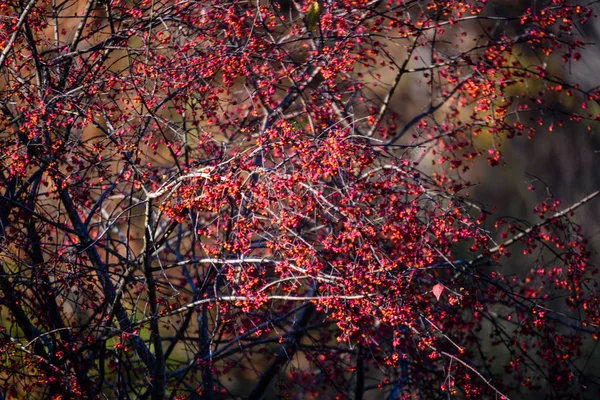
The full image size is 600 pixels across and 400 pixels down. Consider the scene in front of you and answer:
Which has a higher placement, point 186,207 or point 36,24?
point 36,24

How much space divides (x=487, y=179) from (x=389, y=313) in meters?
7.37

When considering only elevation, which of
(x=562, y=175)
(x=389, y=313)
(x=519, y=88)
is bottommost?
(x=562, y=175)

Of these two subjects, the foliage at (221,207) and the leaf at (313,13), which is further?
the leaf at (313,13)

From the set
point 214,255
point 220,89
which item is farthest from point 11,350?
point 220,89

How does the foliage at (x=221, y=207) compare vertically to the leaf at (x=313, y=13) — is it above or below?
below

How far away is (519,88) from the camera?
35.0 ft

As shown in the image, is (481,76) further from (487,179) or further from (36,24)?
(487,179)

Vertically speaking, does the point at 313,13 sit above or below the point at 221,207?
above

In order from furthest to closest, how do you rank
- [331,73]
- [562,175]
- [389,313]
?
[562,175], [331,73], [389,313]

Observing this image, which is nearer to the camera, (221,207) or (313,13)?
(221,207)

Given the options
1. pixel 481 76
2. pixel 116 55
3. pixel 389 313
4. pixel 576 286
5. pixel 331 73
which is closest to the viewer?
pixel 389 313

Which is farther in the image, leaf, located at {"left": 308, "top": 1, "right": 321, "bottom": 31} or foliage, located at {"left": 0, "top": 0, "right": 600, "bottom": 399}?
leaf, located at {"left": 308, "top": 1, "right": 321, "bottom": 31}

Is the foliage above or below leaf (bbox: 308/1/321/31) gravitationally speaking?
below

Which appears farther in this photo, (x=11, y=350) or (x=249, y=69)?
(x=249, y=69)
